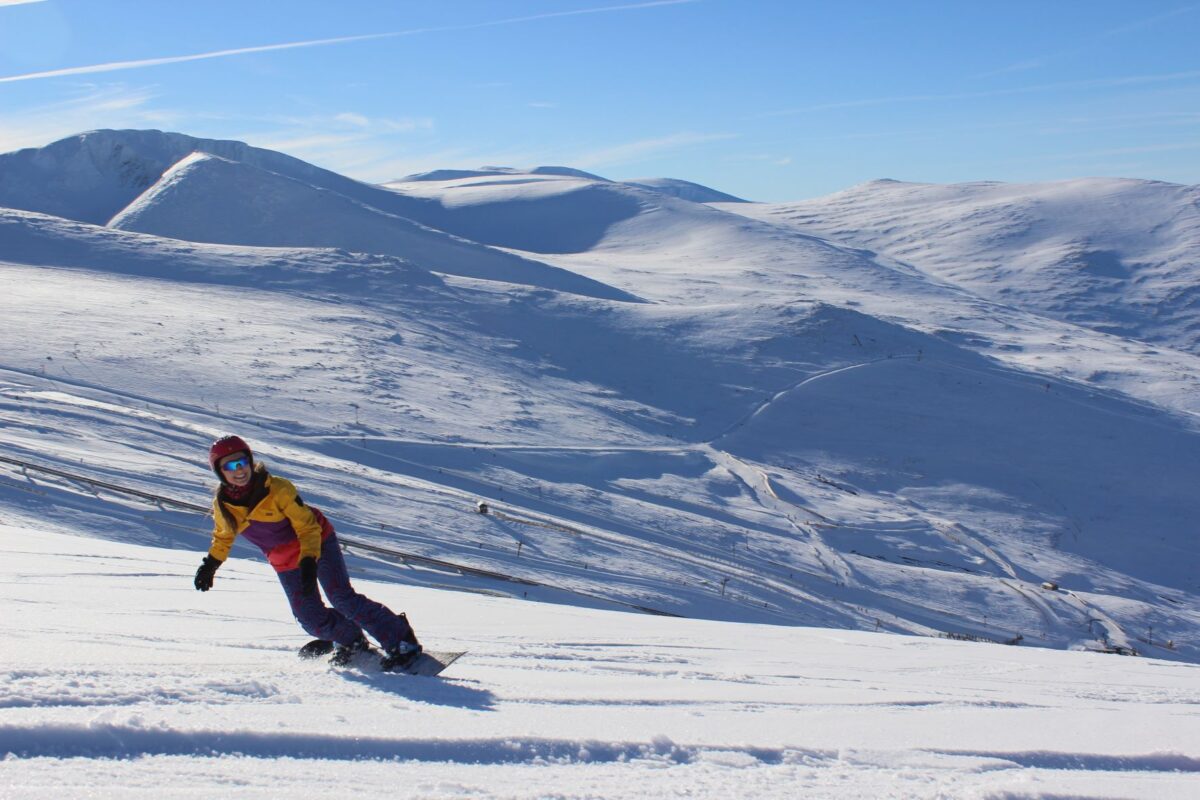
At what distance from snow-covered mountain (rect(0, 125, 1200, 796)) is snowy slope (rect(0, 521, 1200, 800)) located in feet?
0.23

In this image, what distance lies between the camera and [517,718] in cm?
400

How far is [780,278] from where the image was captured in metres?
61.0

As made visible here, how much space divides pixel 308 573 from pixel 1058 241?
8174cm

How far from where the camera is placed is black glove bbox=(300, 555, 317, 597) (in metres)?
4.86

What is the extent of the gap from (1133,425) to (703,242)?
4891cm

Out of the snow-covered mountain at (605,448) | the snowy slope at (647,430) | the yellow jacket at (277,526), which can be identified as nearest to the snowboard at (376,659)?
the snow-covered mountain at (605,448)

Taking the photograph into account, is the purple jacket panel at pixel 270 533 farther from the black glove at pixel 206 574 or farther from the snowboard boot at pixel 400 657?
the snowboard boot at pixel 400 657

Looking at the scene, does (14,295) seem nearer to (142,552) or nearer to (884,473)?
(142,552)

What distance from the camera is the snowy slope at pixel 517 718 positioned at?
3.14 meters

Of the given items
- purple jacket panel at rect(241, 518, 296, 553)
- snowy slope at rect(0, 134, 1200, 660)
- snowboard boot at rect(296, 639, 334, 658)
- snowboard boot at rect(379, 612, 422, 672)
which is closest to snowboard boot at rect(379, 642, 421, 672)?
snowboard boot at rect(379, 612, 422, 672)

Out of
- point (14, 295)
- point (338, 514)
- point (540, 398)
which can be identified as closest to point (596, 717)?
point (338, 514)

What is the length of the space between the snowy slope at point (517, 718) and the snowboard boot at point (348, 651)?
0.43ft

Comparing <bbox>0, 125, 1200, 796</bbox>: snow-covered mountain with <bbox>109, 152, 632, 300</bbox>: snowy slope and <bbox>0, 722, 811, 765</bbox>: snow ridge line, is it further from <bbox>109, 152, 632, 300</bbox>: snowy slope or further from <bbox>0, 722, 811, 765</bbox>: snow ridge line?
<bbox>109, 152, 632, 300</bbox>: snowy slope

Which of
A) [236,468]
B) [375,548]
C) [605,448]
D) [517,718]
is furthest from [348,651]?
[605,448]
